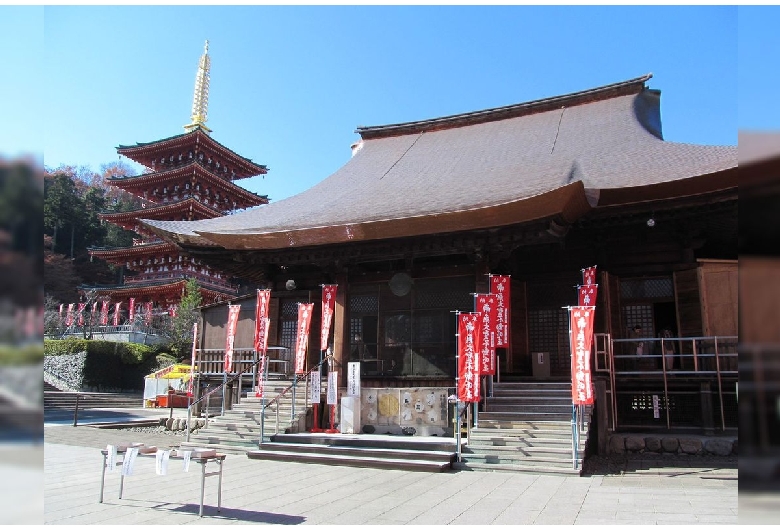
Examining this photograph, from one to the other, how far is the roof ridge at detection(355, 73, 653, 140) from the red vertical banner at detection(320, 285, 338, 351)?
8.67 m

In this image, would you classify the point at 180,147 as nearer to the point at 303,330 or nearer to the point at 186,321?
the point at 186,321

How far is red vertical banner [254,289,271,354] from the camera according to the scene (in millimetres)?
13156

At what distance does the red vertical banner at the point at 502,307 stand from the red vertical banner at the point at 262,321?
18.1 ft

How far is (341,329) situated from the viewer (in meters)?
12.2

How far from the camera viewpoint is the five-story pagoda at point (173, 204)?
108 feet

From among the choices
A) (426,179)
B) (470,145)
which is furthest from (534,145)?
(426,179)

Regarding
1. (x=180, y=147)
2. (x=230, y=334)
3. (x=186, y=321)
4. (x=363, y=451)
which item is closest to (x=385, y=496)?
(x=363, y=451)

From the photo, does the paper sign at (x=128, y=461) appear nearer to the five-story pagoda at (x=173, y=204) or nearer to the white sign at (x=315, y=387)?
the white sign at (x=315, y=387)

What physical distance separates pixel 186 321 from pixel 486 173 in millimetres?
21974

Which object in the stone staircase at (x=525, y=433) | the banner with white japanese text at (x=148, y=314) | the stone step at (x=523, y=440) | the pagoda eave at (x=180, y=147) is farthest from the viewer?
the pagoda eave at (x=180, y=147)

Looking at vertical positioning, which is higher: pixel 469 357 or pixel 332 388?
pixel 469 357

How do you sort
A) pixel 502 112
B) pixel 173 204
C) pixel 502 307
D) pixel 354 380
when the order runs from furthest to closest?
pixel 173 204
pixel 502 112
pixel 354 380
pixel 502 307

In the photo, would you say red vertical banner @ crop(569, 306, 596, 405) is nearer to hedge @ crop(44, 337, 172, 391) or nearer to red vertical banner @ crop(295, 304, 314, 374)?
red vertical banner @ crop(295, 304, 314, 374)

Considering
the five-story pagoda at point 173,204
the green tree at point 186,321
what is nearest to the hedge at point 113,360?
the green tree at point 186,321
